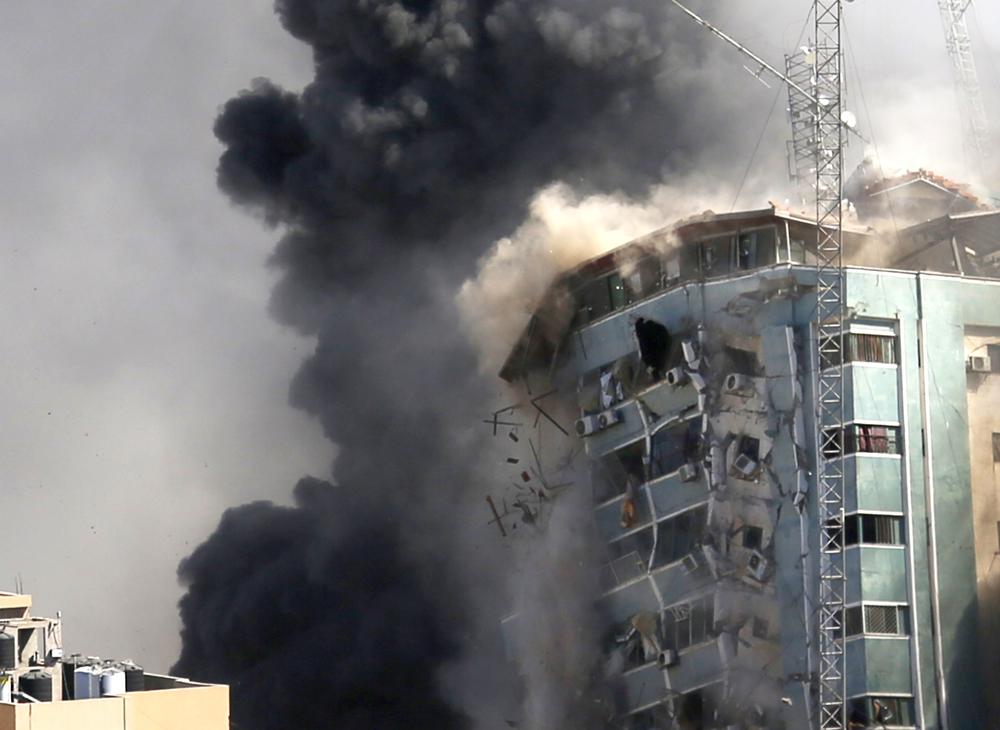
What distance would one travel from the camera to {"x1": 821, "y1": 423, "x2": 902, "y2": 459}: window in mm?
48906

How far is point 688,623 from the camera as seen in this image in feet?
169

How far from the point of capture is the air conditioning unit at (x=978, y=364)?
1999 inches

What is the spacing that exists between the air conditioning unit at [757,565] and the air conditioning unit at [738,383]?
4.55 m

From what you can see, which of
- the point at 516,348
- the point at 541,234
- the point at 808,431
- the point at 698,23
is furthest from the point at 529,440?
the point at 698,23

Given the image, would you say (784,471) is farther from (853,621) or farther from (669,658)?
(669,658)

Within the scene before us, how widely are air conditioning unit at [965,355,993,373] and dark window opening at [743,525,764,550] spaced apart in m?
7.53

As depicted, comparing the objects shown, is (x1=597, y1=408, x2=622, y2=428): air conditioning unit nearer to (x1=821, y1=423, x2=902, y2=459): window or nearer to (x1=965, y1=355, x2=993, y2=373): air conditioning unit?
(x1=821, y1=423, x2=902, y2=459): window

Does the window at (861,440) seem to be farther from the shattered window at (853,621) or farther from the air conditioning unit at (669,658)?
the air conditioning unit at (669,658)

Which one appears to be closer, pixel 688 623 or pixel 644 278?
pixel 688 623

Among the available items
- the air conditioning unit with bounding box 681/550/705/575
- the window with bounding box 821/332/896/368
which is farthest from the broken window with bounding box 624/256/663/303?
the air conditioning unit with bounding box 681/550/705/575

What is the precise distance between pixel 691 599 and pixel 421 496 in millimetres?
16211

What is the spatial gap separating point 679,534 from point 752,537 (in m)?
2.35

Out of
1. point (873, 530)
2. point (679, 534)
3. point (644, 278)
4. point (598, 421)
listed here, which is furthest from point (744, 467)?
point (644, 278)

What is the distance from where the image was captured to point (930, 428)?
4956cm
